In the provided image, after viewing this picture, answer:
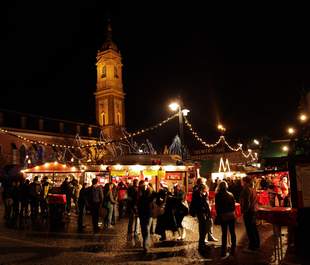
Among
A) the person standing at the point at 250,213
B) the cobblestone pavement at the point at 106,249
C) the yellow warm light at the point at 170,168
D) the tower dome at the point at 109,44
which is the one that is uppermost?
the tower dome at the point at 109,44

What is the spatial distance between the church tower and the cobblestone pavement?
4820 centimetres

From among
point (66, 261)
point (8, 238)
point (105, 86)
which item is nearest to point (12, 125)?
point (105, 86)

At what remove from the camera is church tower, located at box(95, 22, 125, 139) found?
60969mm

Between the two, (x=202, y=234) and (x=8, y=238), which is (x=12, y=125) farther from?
(x=202, y=234)

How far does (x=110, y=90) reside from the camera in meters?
60.6

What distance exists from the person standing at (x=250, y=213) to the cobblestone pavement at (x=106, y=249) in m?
0.29

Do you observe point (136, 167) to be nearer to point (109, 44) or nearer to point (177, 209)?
point (177, 209)

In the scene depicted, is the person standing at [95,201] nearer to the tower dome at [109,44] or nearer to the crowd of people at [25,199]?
the crowd of people at [25,199]

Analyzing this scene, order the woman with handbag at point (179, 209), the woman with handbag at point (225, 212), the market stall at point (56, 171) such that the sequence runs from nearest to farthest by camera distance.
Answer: the woman with handbag at point (225, 212) < the woman with handbag at point (179, 209) < the market stall at point (56, 171)

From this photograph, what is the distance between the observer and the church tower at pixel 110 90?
60969 mm

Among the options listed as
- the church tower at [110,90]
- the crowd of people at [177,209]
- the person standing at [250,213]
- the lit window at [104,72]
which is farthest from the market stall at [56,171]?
the lit window at [104,72]

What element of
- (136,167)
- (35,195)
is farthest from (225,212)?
(136,167)

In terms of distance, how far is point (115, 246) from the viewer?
1061 centimetres

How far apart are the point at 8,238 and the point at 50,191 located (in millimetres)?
6551
